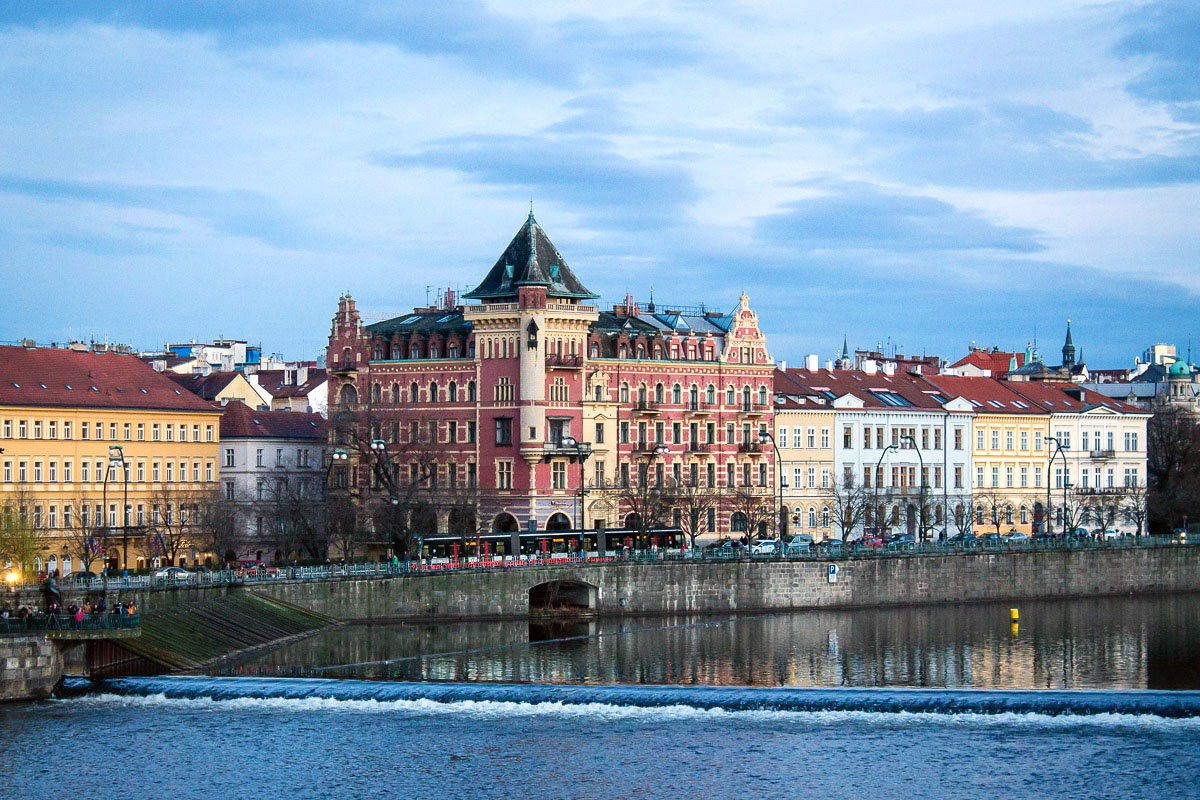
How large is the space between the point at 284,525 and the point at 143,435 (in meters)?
9.68

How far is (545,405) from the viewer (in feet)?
387

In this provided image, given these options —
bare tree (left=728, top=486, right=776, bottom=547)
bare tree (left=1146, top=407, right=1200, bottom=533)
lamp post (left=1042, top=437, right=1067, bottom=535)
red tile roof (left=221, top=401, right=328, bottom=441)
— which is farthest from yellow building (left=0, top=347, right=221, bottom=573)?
bare tree (left=1146, top=407, right=1200, bottom=533)

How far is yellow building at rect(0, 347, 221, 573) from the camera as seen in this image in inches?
4151

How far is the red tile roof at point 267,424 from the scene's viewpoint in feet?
405

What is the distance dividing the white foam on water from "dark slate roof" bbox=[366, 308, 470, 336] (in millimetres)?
52368

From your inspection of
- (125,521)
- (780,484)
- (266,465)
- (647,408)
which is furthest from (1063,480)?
(125,521)

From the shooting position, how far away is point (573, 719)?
226ft

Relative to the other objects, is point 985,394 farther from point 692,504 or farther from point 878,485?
point 692,504

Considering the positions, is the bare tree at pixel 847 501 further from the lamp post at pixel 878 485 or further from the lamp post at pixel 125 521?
the lamp post at pixel 125 521

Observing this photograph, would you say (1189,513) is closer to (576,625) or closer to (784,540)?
(784,540)

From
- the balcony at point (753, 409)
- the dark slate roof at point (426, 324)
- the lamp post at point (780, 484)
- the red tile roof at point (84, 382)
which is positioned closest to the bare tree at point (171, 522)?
the red tile roof at point (84, 382)

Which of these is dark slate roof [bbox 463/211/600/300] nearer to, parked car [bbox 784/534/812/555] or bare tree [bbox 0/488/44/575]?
parked car [bbox 784/534/812/555]

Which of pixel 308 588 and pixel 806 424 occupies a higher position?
pixel 806 424

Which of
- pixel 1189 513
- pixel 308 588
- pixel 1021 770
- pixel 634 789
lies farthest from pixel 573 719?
pixel 1189 513
